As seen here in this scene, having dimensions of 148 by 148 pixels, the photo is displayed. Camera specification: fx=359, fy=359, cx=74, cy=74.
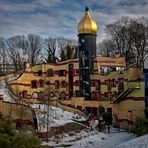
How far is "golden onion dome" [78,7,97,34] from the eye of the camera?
41438 millimetres

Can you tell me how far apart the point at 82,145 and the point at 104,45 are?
134 feet

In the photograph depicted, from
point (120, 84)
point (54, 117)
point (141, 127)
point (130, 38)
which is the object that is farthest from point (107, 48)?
point (141, 127)

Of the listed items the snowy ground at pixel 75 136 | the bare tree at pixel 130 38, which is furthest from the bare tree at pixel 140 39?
the snowy ground at pixel 75 136

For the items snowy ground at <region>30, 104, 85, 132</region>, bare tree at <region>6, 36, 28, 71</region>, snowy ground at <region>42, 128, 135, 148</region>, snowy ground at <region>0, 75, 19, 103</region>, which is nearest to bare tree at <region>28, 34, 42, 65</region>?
bare tree at <region>6, 36, 28, 71</region>

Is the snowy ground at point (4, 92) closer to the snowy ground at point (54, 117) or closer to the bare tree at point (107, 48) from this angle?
the snowy ground at point (54, 117)

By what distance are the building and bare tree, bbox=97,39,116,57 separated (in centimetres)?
1269

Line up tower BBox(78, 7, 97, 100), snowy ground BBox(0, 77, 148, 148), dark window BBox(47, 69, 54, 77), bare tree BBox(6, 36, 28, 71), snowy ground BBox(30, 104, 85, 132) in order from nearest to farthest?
snowy ground BBox(0, 77, 148, 148) → snowy ground BBox(30, 104, 85, 132) → tower BBox(78, 7, 97, 100) → dark window BBox(47, 69, 54, 77) → bare tree BBox(6, 36, 28, 71)

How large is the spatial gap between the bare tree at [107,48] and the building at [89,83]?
1269 centimetres

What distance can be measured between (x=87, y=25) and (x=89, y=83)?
679 centimetres

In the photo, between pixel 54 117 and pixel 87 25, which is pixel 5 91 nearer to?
pixel 87 25

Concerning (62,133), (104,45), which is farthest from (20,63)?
(62,133)

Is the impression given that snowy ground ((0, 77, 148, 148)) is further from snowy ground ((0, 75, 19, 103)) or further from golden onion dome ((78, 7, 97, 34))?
golden onion dome ((78, 7, 97, 34))

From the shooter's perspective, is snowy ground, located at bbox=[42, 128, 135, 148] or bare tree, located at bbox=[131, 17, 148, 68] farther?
bare tree, located at bbox=[131, 17, 148, 68]

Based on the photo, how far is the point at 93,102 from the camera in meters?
39.8
